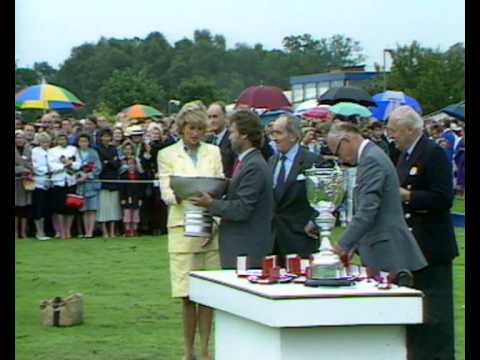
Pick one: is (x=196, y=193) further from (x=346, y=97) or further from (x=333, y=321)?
(x=346, y=97)

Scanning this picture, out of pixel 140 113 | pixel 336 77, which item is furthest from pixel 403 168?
pixel 336 77

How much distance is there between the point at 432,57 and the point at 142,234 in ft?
133

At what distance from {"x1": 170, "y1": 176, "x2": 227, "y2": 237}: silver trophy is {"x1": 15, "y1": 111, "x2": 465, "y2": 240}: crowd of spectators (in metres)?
9.58

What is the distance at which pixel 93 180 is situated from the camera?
1806cm

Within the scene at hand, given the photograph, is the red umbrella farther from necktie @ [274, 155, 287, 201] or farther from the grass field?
necktie @ [274, 155, 287, 201]

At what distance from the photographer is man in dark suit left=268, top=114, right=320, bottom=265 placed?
7965 mm

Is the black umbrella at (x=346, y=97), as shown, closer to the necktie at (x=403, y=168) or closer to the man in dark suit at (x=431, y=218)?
the necktie at (x=403, y=168)

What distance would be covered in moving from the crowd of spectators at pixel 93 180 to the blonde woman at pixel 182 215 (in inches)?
366

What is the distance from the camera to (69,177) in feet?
58.3

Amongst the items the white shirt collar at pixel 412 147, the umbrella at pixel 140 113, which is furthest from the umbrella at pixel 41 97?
the white shirt collar at pixel 412 147

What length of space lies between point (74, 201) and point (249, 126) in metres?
9.89

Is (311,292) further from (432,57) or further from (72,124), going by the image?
(432,57)

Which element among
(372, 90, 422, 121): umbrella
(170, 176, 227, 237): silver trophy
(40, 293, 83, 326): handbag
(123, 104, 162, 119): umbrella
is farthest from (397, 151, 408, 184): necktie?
(123, 104, 162, 119): umbrella
